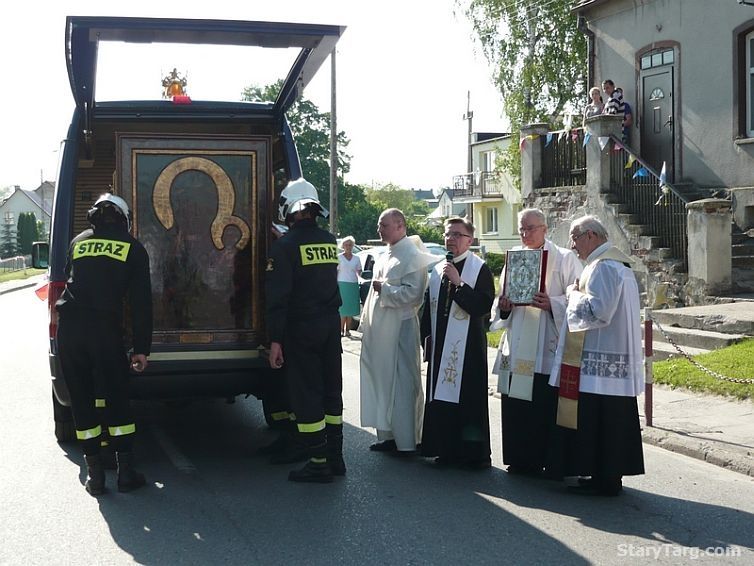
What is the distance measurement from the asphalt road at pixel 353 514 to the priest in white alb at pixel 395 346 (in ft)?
0.87

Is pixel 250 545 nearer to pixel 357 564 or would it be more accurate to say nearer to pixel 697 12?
pixel 357 564

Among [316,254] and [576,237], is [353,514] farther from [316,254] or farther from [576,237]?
[576,237]

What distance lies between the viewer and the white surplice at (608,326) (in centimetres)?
621

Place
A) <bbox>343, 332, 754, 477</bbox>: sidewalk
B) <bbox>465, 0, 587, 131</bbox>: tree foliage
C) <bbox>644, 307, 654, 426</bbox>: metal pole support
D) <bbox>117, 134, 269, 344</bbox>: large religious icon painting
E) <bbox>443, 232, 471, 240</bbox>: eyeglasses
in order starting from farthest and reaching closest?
<bbox>465, 0, 587, 131</bbox>: tree foliage < <bbox>644, 307, 654, 426</bbox>: metal pole support < <bbox>343, 332, 754, 477</bbox>: sidewalk < <bbox>443, 232, 471, 240</bbox>: eyeglasses < <bbox>117, 134, 269, 344</bbox>: large religious icon painting

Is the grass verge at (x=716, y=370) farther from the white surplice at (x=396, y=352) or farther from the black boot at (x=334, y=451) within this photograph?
the black boot at (x=334, y=451)

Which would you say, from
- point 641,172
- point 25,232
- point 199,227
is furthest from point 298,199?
point 25,232

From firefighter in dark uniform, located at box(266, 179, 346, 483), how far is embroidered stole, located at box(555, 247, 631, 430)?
161 cm

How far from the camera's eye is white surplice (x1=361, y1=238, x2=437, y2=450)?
7.48 meters

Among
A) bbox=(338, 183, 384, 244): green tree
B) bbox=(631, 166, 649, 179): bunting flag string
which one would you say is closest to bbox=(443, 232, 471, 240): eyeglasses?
bbox=(631, 166, 649, 179): bunting flag string

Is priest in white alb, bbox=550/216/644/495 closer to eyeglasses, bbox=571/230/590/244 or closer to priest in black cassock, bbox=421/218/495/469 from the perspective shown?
eyeglasses, bbox=571/230/590/244

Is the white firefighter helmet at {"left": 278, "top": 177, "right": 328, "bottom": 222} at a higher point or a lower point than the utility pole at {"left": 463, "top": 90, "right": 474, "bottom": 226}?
lower

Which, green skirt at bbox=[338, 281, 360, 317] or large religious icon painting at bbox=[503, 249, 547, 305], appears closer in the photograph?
large religious icon painting at bbox=[503, 249, 547, 305]

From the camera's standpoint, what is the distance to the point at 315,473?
6.68 metres

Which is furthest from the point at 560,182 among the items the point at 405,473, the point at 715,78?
the point at 405,473
